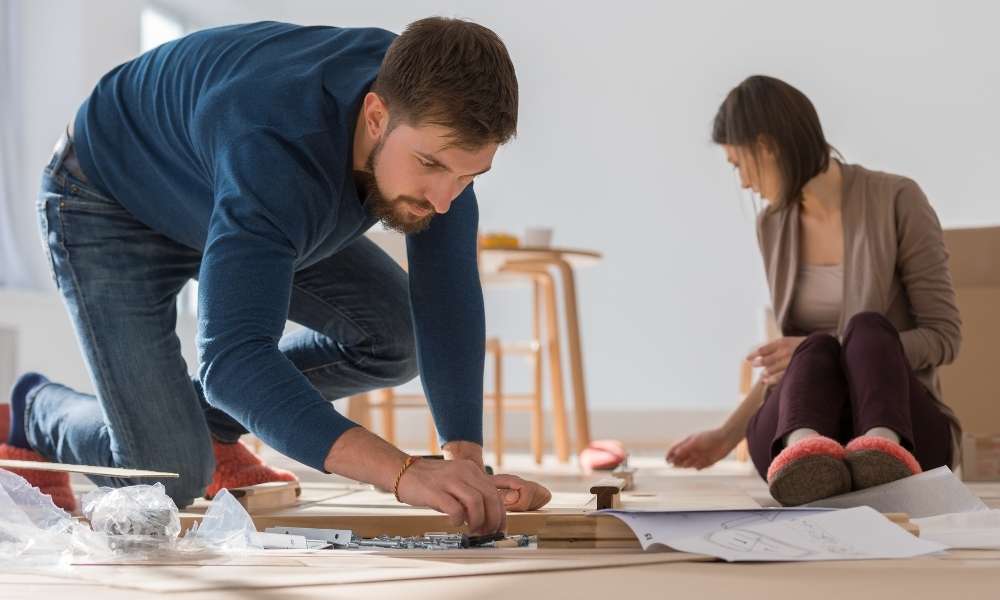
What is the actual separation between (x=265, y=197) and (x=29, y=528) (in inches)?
16.9

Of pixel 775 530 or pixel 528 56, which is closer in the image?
pixel 775 530

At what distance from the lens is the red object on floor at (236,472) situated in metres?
2.01

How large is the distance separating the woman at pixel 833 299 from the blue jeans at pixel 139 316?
70 centimetres

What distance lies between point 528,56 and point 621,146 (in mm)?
775

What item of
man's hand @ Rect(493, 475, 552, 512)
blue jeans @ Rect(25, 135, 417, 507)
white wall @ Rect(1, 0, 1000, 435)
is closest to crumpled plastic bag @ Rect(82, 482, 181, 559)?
man's hand @ Rect(493, 475, 552, 512)

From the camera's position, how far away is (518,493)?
1.35 meters

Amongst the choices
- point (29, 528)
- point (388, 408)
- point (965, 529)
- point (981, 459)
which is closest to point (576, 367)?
point (388, 408)

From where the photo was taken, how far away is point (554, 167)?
6.52 m

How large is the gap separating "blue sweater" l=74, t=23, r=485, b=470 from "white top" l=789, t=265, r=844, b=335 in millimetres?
931

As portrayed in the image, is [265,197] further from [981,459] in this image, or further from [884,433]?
[981,459]

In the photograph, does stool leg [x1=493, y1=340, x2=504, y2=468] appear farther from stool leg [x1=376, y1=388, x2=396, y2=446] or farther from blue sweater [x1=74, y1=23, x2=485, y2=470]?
→ blue sweater [x1=74, y1=23, x2=485, y2=470]

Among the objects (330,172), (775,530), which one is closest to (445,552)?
(775,530)

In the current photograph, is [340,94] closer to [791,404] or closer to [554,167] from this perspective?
[791,404]

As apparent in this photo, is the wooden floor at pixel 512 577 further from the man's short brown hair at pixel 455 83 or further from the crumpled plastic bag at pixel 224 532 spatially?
the man's short brown hair at pixel 455 83
